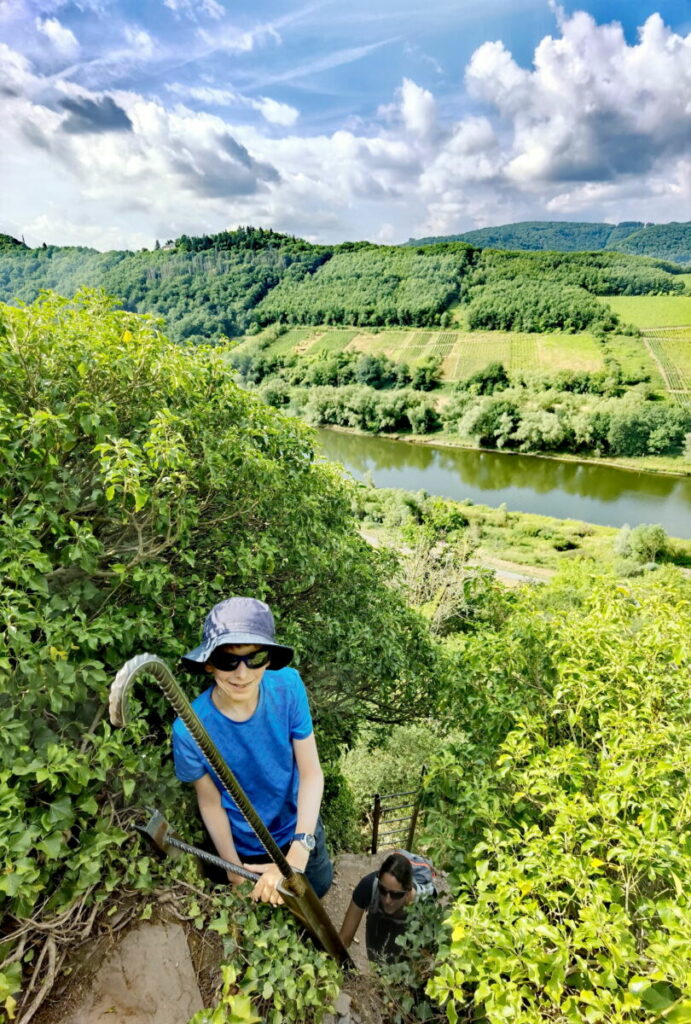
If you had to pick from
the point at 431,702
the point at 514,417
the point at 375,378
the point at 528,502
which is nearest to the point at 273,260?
the point at 375,378

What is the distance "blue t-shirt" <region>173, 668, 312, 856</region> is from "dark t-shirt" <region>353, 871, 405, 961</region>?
5.47ft

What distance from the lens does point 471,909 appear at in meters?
3.07

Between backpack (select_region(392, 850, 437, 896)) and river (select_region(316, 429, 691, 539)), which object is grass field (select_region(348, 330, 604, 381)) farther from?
backpack (select_region(392, 850, 437, 896))

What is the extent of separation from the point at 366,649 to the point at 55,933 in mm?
4119

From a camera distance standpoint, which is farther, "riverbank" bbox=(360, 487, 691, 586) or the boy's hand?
"riverbank" bbox=(360, 487, 691, 586)

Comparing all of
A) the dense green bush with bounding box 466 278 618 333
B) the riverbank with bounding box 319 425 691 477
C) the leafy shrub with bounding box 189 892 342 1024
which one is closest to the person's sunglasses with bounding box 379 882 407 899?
the leafy shrub with bounding box 189 892 342 1024

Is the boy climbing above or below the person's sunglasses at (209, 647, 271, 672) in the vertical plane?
below

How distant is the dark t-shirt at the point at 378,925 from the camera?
3.96m

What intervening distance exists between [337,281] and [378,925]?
172 meters

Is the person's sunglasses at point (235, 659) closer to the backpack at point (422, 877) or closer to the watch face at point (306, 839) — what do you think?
the watch face at point (306, 839)

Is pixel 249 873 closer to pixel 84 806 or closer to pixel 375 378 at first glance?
pixel 84 806

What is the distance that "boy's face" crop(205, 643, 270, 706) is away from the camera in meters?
2.60

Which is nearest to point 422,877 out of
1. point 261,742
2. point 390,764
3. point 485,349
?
point 261,742

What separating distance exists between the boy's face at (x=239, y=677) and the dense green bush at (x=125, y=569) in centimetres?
62
